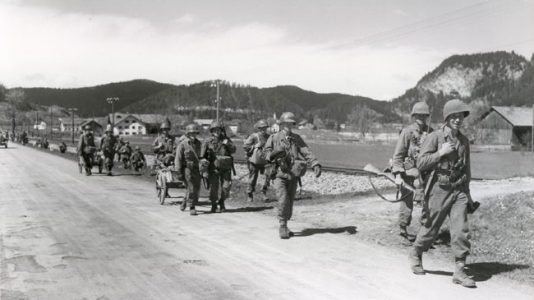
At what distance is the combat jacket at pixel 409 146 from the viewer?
7812mm

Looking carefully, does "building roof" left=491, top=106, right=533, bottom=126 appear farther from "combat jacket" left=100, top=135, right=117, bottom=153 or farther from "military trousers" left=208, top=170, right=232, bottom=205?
"military trousers" left=208, top=170, right=232, bottom=205

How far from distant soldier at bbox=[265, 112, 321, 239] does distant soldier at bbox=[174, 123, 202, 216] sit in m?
2.73

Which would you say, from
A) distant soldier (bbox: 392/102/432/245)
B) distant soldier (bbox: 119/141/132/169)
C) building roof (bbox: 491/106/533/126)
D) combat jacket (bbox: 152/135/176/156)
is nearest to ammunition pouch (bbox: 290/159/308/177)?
distant soldier (bbox: 392/102/432/245)

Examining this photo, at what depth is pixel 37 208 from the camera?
11.9m

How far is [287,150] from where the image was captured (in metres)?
8.74

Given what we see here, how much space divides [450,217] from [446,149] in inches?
30.7

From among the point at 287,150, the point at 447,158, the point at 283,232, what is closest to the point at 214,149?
the point at 287,150

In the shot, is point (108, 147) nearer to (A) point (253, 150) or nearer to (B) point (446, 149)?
(A) point (253, 150)

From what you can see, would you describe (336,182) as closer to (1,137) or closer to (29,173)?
(29,173)

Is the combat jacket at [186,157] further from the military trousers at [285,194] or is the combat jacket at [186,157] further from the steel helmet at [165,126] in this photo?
the steel helmet at [165,126]

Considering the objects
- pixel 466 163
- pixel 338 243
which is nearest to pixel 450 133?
pixel 466 163

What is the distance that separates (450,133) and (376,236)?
2.89m

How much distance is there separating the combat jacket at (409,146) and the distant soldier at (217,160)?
460 centimetres

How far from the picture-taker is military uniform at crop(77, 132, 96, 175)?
21344 mm
